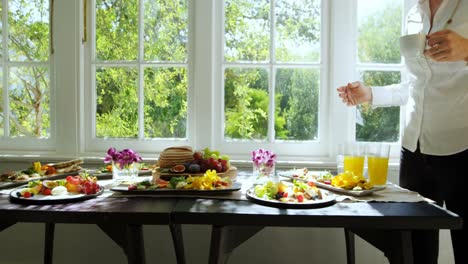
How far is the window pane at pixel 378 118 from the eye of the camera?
7.17 feet

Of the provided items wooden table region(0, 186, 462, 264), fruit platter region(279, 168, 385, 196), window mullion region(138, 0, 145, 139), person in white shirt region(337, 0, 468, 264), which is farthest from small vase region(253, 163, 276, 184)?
window mullion region(138, 0, 145, 139)

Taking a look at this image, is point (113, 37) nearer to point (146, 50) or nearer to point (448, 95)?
point (146, 50)

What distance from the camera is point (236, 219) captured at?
1.08 meters

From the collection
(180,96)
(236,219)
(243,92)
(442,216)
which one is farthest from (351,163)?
(180,96)

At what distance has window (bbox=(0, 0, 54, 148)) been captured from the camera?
2.30m

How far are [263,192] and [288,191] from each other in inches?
2.9

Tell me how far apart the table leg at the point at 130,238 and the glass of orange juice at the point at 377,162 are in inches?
30.9

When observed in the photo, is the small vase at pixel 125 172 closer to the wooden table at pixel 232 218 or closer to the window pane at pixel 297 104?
the wooden table at pixel 232 218

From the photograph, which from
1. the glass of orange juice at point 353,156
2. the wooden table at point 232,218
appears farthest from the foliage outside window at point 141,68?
the wooden table at point 232,218

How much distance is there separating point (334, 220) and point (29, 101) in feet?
6.20

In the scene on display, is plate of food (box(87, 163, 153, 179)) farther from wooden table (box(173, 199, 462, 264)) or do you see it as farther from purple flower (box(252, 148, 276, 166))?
wooden table (box(173, 199, 462, 264))

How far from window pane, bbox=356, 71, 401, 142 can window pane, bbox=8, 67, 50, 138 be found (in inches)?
65.1

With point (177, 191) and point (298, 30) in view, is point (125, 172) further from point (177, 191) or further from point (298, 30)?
point (298, 30)

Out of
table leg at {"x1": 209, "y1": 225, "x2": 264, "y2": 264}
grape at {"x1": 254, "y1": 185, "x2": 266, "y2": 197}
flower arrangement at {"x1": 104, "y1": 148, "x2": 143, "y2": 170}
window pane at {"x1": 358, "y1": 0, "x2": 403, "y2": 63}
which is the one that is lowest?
table leg at {"x1": 209, "y1": 225, "x2": 264, "y2": 264}
